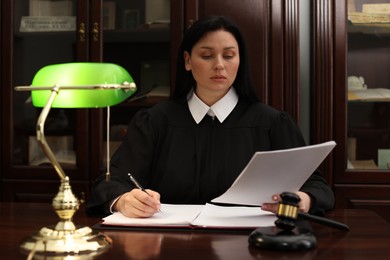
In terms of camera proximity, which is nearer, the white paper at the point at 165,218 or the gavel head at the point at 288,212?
the gavel head at the point at 288,212

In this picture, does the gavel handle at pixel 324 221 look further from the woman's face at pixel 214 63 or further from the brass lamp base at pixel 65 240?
the woman's face at pixel 214 63

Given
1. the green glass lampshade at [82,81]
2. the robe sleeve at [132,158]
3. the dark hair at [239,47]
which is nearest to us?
the green glass lampshade at [82,81]

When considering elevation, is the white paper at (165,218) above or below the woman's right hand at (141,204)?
below

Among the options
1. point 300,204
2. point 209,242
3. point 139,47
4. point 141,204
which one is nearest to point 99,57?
point 139,47

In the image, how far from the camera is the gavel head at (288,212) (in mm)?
1195

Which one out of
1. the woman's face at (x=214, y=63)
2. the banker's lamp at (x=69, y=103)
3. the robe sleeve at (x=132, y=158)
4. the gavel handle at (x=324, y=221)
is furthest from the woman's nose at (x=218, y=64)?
the gavel handle at (x=324, y=221)

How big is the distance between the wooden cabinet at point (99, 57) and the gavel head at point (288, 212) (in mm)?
1526

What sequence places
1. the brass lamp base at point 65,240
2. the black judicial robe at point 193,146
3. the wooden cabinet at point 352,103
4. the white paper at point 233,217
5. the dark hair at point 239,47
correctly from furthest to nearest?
1. the wooden cabinet at point 352,103
2. the dark hair at point 239,47
3. the black judicial robe at point 193,146
4. the white paper at point 233,217
5. the brass lamp base at point 65,240

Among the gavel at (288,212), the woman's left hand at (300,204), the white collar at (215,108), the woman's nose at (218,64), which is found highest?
the woman's nose at (218,64)

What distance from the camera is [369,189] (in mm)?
2734

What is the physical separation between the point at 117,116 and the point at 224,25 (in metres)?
0.99

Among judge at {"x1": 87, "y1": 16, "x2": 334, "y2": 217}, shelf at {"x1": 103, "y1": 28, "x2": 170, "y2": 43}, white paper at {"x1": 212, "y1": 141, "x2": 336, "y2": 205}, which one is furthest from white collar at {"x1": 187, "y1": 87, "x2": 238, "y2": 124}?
shelf at {"x1": 103, "y1": 28, "x2": 170, "y2": 43}

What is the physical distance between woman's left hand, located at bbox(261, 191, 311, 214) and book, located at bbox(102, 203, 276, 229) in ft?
0.07

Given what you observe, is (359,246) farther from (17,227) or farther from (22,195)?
(22,195)
